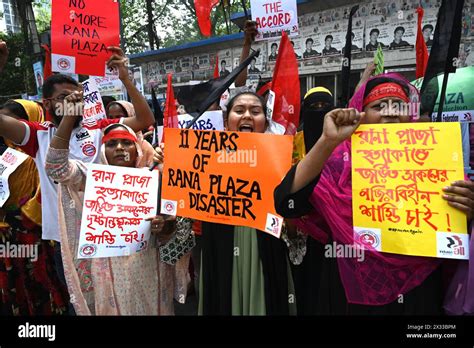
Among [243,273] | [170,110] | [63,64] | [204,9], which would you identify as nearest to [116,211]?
[243,273]

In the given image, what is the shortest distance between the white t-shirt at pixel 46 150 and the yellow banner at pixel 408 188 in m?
1.91

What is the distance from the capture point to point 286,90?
3.03m

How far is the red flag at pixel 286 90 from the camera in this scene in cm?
298

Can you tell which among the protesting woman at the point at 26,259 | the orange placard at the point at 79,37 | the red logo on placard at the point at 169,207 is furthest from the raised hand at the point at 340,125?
the protesting woman at the point at 26,259

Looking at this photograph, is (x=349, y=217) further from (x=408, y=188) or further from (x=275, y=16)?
(x=275, y=16)

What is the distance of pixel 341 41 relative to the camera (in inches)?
369

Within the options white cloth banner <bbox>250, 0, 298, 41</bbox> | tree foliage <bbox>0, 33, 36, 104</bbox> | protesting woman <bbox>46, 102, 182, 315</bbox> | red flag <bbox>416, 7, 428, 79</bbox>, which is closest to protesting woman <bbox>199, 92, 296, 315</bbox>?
protesting woman <bbox>46, 102, 182, 315</bbox>

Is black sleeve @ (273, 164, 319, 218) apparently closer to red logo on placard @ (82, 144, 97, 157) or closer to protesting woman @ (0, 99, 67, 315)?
red logo on placard @ (82, 144, 97, 157)

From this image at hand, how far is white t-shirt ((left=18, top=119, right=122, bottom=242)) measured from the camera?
2.65 m

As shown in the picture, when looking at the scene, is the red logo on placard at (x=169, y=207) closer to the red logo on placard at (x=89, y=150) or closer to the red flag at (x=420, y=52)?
the red logo on placard at (x=89, y=150)

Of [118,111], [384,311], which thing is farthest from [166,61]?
[384,311]

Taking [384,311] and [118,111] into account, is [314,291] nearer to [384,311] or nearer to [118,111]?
[384,311]

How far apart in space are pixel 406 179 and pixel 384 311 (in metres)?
0.62

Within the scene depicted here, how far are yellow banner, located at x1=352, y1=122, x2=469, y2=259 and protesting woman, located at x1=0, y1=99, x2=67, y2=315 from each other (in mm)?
2552
